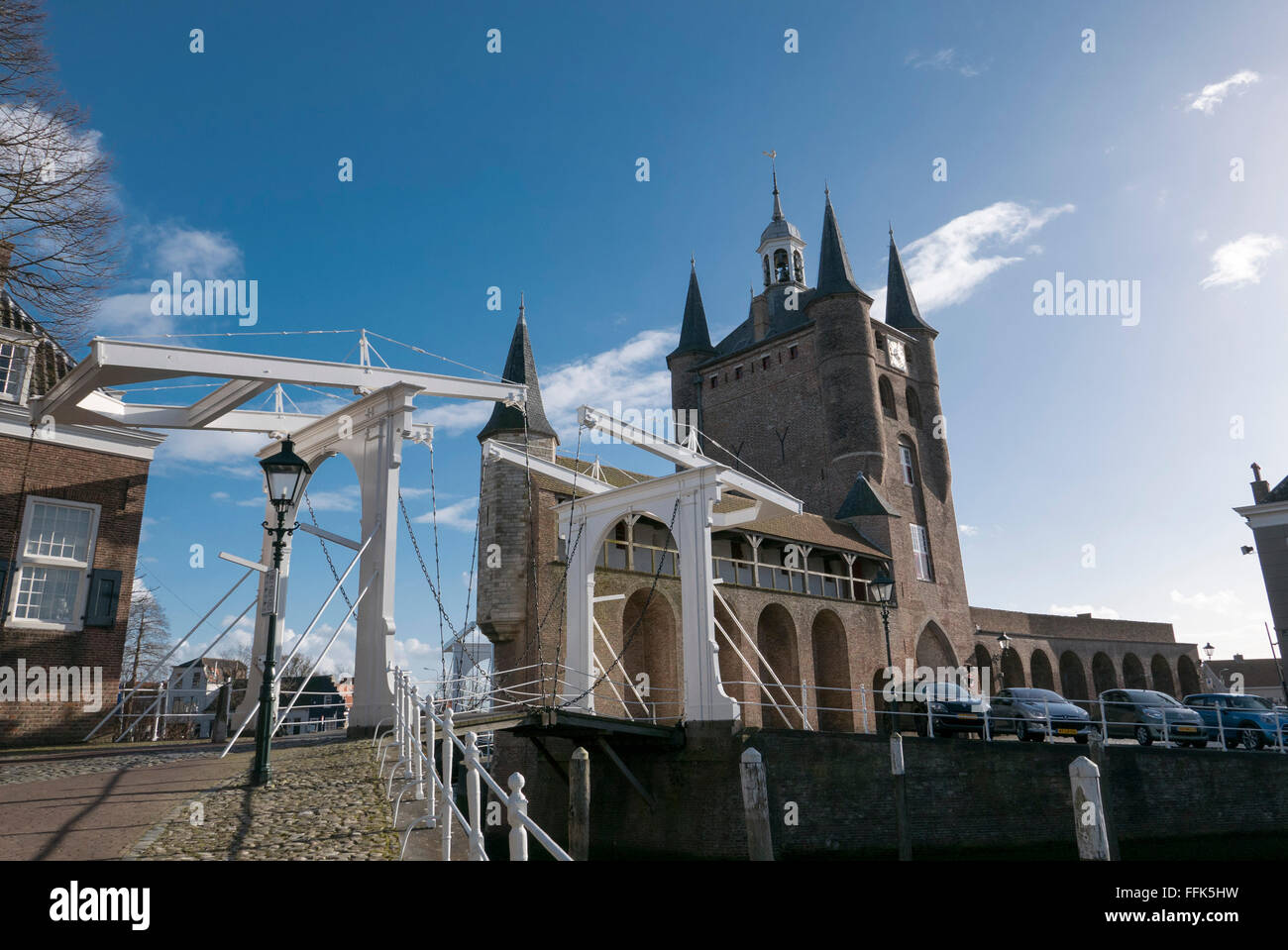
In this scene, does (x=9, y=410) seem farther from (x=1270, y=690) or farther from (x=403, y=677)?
(x=1270, y=690)

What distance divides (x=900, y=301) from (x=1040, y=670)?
1929 centimetres

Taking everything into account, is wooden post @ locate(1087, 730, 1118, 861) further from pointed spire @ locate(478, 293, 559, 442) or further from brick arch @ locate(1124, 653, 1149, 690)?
brick arch @ locate(1124, 653, 1149, 690)

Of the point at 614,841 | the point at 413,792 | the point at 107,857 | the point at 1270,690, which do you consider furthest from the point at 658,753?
the point at 1270,690

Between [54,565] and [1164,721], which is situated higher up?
[54,565]

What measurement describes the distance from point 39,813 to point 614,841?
14878mm

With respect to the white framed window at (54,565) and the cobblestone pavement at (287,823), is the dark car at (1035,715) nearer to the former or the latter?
the cobblestone pavement at (287,823)

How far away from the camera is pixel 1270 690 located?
55.2 meters

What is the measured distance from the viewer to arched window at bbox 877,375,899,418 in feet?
123

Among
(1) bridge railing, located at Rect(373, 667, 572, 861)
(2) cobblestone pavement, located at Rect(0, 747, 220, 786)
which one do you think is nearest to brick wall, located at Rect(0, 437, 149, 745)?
(2) cobblestone pavement, located at Rect(0, 747, 220, 786)

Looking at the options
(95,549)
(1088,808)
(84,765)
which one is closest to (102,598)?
(95,549)

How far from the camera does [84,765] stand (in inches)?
396

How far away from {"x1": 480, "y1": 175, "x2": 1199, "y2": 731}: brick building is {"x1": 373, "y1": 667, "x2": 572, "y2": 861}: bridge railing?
9389mm

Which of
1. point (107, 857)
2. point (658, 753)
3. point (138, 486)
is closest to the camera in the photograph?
point (107, 857)

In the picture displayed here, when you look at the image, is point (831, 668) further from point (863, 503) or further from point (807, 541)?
point (863, 503)
